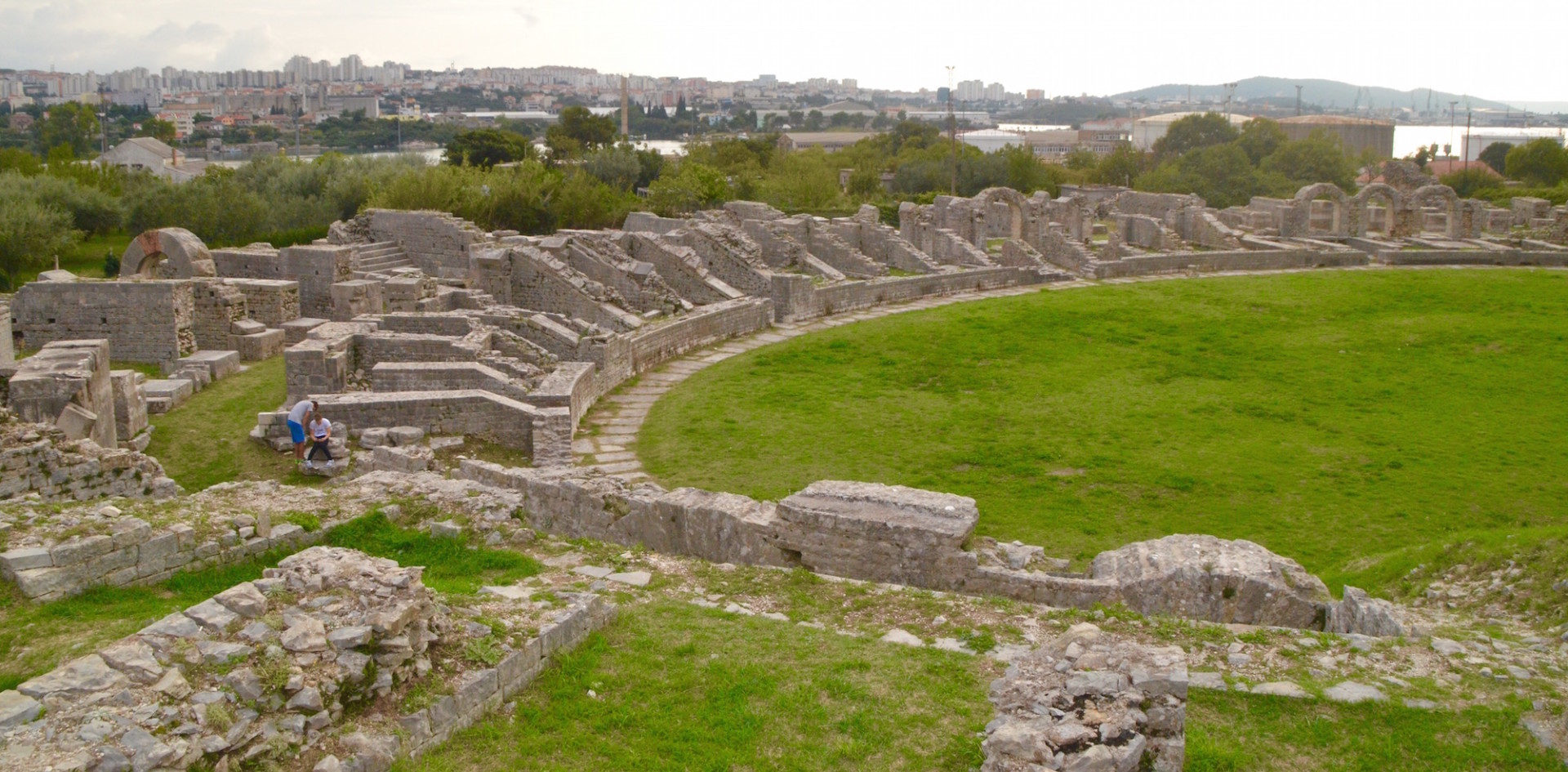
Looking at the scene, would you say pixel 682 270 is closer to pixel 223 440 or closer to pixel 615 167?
pixel 223 440

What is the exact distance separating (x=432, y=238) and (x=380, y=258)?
1200 millimetres

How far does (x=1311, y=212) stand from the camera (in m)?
38.0

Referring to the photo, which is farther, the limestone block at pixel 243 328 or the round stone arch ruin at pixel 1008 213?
the round stone arch ruin at pixel 1008 213

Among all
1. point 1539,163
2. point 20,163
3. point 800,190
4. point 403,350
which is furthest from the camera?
point 1539,163

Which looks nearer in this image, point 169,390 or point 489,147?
point 169,390

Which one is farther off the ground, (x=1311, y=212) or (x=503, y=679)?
(x=1311, y=212)

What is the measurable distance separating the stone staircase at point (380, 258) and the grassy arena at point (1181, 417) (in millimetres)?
8446

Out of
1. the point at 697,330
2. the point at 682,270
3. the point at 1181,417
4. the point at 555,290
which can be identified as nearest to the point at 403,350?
the point at 555,290

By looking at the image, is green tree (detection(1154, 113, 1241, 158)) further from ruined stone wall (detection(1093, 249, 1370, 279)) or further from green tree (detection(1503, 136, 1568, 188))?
ruined stone wall (detection(1093, 249, 1370, 279))

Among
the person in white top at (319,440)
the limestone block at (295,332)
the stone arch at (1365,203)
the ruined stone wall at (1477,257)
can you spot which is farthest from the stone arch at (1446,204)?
the person in white top at (319,440)

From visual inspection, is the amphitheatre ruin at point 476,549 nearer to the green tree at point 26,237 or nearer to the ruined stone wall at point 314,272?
the ruined stone wall at point 314,272

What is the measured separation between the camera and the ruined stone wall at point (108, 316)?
1841 cm

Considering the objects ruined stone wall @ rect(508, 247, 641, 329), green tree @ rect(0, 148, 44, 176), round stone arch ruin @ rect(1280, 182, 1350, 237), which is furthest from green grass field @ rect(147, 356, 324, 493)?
round stone arch ruin @ rect(1280, 182, 1350, 237)

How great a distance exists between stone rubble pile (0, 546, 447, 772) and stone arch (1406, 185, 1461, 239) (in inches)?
1508
